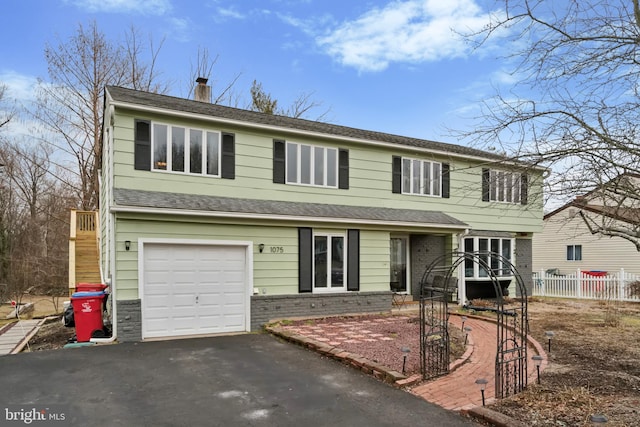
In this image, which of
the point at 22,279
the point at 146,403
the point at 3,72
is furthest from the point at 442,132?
the point at 3,72

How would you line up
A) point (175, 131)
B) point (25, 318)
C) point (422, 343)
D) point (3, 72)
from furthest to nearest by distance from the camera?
point (3, 72), point (25, 318), point (175, 131), point (422, 343)

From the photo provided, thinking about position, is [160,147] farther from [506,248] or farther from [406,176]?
[506,248]

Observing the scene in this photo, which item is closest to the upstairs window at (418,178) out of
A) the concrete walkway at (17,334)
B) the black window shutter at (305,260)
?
the black window shutter at (305,260)

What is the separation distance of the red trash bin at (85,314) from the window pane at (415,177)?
9.46m

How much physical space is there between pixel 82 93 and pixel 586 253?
2940cm

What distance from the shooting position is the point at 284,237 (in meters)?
10.8

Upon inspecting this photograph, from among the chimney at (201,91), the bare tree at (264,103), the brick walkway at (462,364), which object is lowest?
the brick walkway at (462,364)

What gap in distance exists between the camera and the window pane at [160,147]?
989 centimetres

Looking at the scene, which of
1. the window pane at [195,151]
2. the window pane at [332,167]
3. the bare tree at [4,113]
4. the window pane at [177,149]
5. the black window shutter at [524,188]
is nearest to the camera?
the black window shutter at [524,188]

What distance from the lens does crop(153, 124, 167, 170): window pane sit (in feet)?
32.4

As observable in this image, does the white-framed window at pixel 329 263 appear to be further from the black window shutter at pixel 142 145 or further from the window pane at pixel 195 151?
the black window shutter at pixel 142 145

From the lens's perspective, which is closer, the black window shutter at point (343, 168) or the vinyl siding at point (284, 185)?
the vinyl siding at point (284, 185)

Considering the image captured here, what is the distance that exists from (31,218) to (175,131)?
19983 mm

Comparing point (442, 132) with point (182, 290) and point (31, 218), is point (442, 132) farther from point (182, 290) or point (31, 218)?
point (31, 218)
